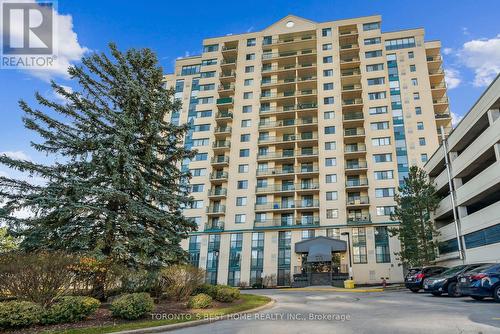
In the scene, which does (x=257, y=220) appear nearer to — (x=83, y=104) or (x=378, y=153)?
(x=378, y=153)

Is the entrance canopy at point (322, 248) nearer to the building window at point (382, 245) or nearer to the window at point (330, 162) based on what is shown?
the building window at point (382, 245)

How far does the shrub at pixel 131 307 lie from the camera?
10.2 metres

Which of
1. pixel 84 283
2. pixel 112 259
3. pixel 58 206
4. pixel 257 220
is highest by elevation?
pixel 257 220

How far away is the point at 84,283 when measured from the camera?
1198 centimetres

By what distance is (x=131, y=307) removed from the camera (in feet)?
33.6

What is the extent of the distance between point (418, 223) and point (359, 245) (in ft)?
36.1

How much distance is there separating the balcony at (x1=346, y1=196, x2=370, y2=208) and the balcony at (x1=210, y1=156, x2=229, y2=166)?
59.1ft

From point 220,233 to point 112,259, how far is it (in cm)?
3365

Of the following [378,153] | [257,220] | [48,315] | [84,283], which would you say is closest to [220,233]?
[257,220]

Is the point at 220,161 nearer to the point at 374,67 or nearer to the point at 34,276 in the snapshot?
the point at 374,67

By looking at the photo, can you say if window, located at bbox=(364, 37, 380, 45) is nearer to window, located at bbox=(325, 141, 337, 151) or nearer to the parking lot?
window, located at bbox=(325, 141, 337, 151)

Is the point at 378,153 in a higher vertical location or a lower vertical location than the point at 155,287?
higher

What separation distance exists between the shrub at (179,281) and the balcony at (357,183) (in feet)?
109

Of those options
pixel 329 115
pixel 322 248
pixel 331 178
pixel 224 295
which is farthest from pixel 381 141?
pixel 224 295
